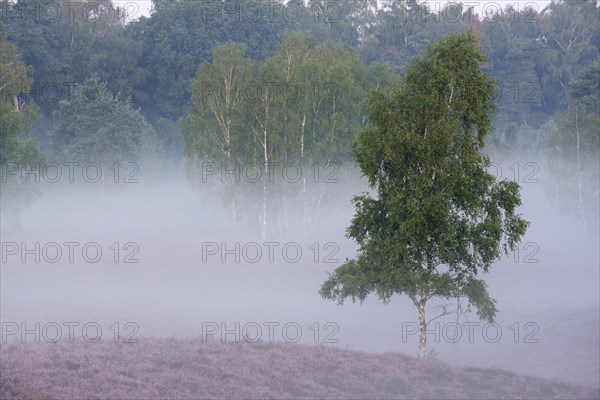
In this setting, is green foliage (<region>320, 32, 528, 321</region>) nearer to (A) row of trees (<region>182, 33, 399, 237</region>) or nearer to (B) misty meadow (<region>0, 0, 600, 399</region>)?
(B) misty meadow (<region>0, 0, 600, 399</region>)

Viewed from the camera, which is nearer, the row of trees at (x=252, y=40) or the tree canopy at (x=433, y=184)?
the tree canopy at (x=433, y=184)

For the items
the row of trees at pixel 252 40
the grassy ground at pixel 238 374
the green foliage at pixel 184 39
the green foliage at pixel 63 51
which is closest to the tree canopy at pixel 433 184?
the grassy ground at pixel 238 374

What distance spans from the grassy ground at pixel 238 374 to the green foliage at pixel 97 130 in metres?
60.5

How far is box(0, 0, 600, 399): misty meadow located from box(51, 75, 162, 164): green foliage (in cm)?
29

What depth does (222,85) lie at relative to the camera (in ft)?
204

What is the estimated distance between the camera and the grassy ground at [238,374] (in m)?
21.5

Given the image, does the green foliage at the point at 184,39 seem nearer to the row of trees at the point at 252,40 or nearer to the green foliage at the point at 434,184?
the row of trees at the point at 252,40

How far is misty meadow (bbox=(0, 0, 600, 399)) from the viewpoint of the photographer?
2566 cm

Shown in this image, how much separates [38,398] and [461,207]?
1421cm

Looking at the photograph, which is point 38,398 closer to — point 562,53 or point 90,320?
point 90,320

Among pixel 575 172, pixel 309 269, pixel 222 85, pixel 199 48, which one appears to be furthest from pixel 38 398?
pixel 199 48

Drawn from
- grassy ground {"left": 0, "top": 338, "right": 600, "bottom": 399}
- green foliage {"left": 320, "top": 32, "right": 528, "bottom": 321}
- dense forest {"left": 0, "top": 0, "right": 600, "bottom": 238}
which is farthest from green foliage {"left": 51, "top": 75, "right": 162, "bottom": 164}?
green foliage {"left": 320, "top": 32, "right": 528, "bottom": 321}

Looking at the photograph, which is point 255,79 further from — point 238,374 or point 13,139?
point 238,374

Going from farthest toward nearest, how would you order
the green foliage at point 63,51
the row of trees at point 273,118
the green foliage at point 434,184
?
1. the green foliage at point 63,51
2. the row of trees at point 273,118
3. the green foliage at point 434,184
